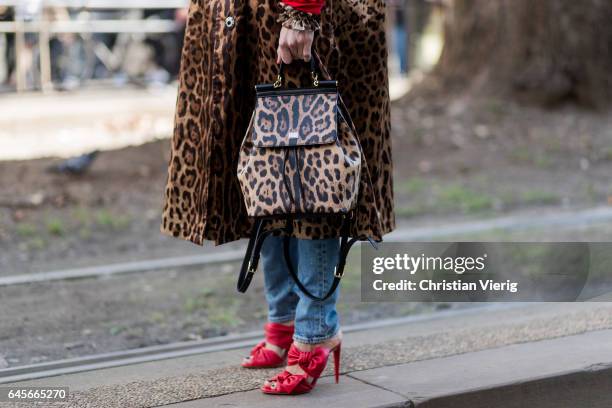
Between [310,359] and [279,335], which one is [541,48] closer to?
[279,335]

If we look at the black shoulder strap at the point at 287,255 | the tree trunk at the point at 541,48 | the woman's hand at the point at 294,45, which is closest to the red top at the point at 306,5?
the woman's hand at the point at 294,45

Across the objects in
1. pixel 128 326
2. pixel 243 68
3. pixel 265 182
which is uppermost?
pixel 243 68

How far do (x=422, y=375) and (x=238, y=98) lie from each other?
4.06ft

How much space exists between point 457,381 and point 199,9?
164cm

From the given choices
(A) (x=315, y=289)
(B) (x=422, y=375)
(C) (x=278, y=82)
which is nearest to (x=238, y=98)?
(C) (x=278, y=82)

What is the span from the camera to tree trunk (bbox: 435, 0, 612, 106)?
9.81m

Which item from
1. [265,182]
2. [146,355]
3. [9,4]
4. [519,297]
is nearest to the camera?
[265,182]

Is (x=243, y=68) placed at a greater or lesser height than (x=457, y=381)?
greater

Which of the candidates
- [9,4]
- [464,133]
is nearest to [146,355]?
[464,133]

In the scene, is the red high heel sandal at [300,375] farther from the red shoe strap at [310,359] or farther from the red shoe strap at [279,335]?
the red shoe strap at [279,335]

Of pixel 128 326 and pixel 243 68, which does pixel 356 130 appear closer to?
pixel 243 68

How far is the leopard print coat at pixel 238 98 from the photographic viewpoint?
3.65 meters

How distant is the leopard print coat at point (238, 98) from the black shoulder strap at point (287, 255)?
0.13 feet

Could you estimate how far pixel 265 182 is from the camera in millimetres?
3445
